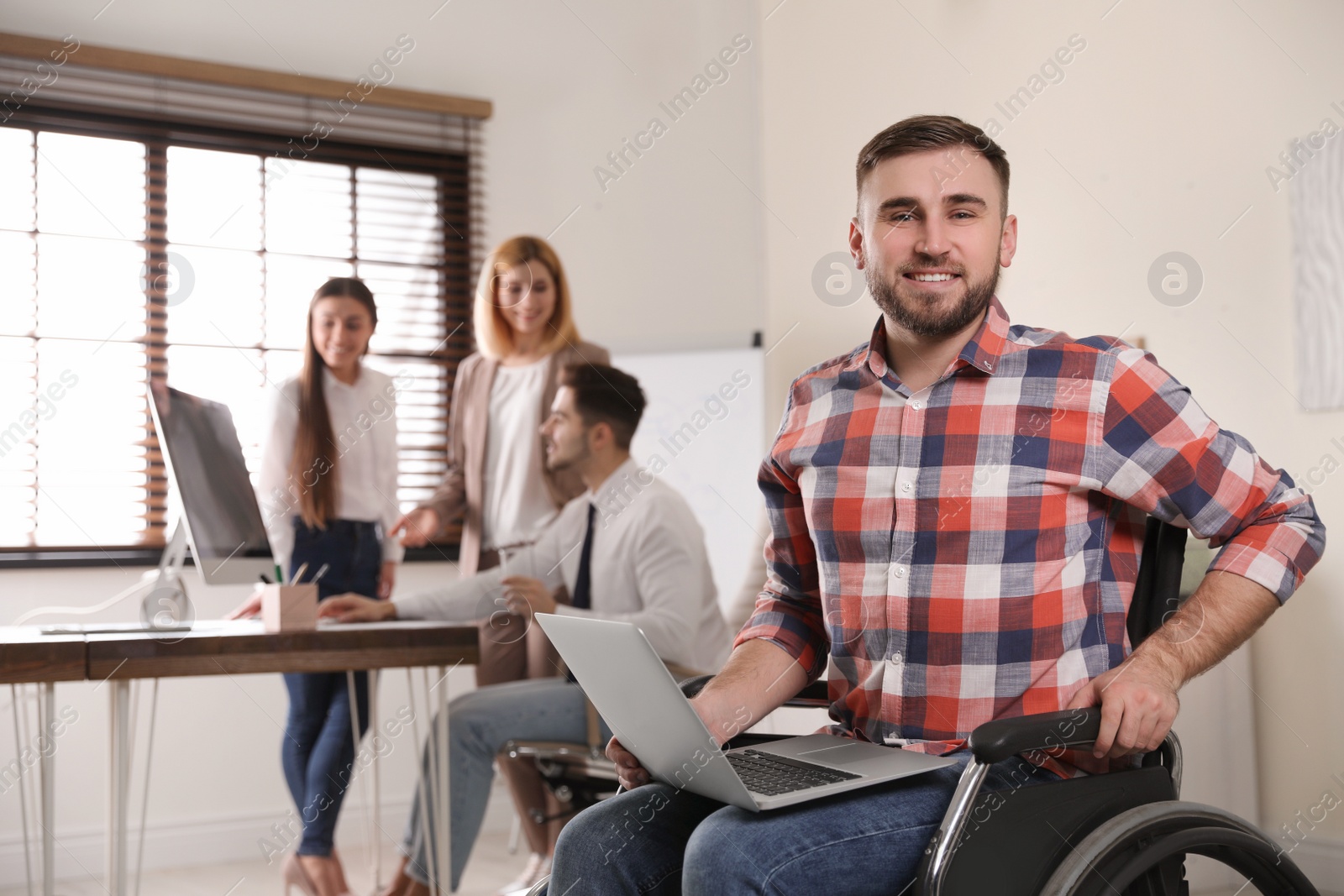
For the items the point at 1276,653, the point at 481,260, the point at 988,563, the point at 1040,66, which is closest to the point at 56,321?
the point at 481,260

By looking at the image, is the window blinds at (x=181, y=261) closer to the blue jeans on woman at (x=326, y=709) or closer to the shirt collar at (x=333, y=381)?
the shirt collar at (x=333, y=381)

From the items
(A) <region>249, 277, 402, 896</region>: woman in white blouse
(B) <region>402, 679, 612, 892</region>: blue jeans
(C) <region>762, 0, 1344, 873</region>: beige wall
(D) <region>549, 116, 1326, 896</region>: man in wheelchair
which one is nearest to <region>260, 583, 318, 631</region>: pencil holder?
(B) <region>402, 679, 612, 892</region>: blue jeans

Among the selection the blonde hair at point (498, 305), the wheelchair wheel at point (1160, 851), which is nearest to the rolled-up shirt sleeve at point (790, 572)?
the wheelchair wheel at point (1160, 851)

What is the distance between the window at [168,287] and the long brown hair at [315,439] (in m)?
0.34

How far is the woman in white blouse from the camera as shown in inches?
124

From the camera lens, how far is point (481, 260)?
13.7ft

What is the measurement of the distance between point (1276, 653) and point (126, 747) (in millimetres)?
2412

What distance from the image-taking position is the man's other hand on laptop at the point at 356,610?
267cm

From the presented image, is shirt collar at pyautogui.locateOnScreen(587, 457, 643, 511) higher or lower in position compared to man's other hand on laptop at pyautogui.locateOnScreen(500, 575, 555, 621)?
higher

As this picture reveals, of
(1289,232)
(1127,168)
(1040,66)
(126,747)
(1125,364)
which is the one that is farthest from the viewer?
(1040,66)

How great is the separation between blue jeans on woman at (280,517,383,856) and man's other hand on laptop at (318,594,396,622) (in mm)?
231

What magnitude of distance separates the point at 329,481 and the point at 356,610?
812mm

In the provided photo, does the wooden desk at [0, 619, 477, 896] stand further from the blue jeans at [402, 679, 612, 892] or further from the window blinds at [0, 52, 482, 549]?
the window blinds at [0, 52, 482, 549]

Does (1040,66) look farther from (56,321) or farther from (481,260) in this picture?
(56,321)
